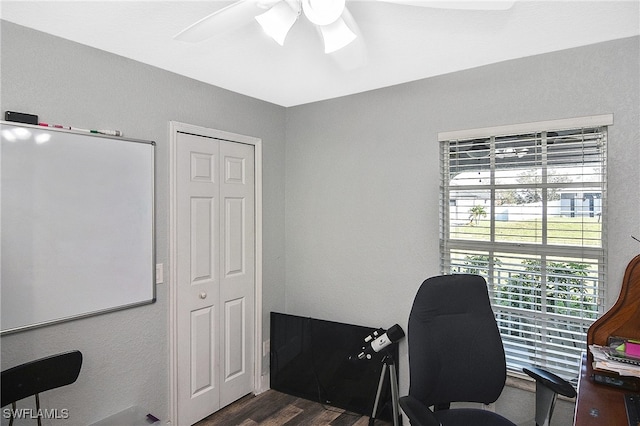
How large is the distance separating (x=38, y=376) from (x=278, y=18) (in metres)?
1.94

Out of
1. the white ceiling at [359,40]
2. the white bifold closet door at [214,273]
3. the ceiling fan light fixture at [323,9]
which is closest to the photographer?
the ceiling fan light fixture at [323,9]

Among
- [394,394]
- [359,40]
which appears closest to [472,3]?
[359,40]

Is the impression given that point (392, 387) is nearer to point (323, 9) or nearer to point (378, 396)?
point (378, 396)

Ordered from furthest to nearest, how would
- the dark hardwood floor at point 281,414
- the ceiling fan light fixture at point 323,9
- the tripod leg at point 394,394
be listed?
the dark hardwood floor at point 281,414, the tripod leg at point 394,394, the ceiling fan light fixture at point 323,9

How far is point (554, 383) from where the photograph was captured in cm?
179

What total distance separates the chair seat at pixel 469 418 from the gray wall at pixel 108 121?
5.86ft

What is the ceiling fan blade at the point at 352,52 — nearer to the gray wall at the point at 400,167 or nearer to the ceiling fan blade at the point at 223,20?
the ceiling fan blade at the point at 223,20

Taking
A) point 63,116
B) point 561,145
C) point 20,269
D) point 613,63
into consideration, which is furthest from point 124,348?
point 613,63

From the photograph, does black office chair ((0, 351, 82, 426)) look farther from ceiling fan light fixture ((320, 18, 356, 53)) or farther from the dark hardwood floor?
ceiling fan light fixture ((320, 18, 356, 53))

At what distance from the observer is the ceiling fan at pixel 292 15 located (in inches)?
54.0

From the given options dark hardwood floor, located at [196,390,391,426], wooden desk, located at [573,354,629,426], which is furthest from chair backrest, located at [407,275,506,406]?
dark hardwood floor, located at [196,390,391,426]

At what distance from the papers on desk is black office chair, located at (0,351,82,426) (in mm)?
2522

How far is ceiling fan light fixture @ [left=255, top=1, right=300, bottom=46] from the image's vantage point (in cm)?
146

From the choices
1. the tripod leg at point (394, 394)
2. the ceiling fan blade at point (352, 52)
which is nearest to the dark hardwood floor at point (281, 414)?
the tripod leg at point (394, 394)
